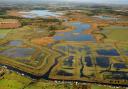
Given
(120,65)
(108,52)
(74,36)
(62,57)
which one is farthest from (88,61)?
(74,36)

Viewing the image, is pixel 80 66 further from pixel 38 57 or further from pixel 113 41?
pixel 113 41

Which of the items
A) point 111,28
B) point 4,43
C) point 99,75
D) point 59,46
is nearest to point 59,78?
point 99,75

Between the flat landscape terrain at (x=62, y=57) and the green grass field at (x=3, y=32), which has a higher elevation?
the green grass field at (x=3, y=32)

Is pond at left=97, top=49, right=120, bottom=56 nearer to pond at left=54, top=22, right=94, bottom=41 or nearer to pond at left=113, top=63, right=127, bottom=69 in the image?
pond at left=113, top=63, right=127, bottom=69

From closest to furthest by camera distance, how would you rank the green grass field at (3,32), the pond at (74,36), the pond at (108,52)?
the pond at (108,52)
the pond at (74,36)
the green grass field at (3,32)

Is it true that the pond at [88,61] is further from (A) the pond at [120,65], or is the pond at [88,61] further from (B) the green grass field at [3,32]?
(B) the green grass field at [3,32]

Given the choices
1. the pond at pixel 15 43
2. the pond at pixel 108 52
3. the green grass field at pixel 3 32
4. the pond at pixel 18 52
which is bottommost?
the pond at pixel 108 52

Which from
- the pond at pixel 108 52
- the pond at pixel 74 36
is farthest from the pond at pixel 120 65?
the pond at pixel 74 36

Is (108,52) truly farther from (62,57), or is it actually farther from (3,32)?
(3,32)

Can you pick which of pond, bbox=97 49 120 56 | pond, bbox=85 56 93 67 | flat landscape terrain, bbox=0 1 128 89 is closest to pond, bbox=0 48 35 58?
flat landscape terrain, bbox=0 1 128 89

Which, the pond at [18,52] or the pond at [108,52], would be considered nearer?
the pond at [18,52]
